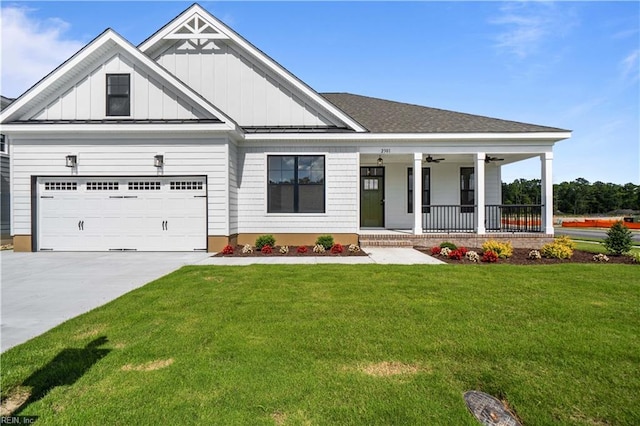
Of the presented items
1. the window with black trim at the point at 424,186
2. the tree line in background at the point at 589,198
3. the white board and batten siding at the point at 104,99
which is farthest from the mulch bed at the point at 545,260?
the tree line in background at the point at 589,198

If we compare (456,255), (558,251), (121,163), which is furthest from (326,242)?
(121,163)

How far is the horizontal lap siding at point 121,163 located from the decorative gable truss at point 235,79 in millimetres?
1971

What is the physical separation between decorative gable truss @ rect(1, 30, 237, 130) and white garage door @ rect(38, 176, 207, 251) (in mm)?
1909

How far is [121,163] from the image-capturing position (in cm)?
1073

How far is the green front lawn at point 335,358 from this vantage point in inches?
94.1

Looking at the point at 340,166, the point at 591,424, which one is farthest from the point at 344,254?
the point at 591,424

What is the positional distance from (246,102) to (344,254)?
6353mm

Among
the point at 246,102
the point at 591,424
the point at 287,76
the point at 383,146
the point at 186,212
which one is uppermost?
the point at 287,76

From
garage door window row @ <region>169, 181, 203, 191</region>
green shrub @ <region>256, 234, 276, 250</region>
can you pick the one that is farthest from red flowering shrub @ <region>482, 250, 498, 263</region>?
garage door window row @ <region>169, 181, 203, 191</region>

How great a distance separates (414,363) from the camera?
10.1 ft

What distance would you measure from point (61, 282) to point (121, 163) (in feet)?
17.4

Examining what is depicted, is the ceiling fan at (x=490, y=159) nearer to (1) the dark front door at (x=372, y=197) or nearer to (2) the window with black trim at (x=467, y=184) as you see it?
(2) the window with black trim at (x=467, y=184)

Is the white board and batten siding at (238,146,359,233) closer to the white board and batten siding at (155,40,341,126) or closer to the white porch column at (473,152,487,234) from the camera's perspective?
the white board and batten siding at (155,40,341,126)

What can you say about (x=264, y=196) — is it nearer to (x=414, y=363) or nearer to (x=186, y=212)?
(x=186, y=212)
